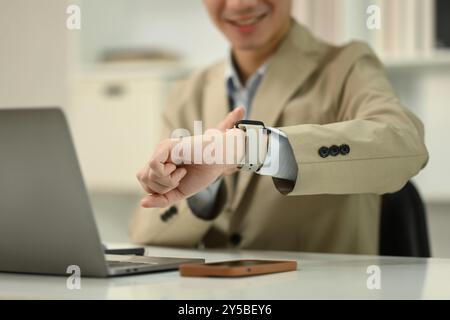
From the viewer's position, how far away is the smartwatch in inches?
54.1

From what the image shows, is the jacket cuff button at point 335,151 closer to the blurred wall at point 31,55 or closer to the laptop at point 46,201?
the laptop at point 46,201

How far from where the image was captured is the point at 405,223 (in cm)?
181

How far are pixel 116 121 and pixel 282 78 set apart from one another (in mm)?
1655

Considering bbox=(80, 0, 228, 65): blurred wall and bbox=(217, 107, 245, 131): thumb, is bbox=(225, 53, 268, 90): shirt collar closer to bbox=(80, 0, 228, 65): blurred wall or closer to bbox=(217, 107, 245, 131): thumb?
bbox=(217, 107, 245, 131): thumb

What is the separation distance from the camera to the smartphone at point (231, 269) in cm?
117

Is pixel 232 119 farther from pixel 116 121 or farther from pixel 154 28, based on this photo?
pixel 154 28

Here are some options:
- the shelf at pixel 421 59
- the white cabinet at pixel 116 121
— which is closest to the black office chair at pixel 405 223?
the shelf at pixel 421 59

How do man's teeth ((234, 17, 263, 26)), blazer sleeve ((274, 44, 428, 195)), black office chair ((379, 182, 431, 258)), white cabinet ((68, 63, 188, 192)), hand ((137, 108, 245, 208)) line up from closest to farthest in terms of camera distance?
hand ((137, 108, 245, 208)), blazer sleeve ((274, 44, 428, 195)), black office chair ((379, 182, 431, 258)), man's teeth ((234, 17, 263, 26)), white cabinet ((68, 63, 188, 192))

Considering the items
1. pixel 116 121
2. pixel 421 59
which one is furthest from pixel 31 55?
pixel 421 59

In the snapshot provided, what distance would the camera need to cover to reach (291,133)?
1442mm

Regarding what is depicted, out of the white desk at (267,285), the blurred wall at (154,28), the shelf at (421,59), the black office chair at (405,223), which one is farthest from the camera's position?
the blurred wall at (154,28)

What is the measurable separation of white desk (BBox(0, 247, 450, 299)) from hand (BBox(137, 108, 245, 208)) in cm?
20

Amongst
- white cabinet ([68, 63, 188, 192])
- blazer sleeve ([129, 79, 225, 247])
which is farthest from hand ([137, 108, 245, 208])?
white cabinet ([68, 63, 188, 192])

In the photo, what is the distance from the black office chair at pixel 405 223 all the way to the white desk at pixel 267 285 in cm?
43
